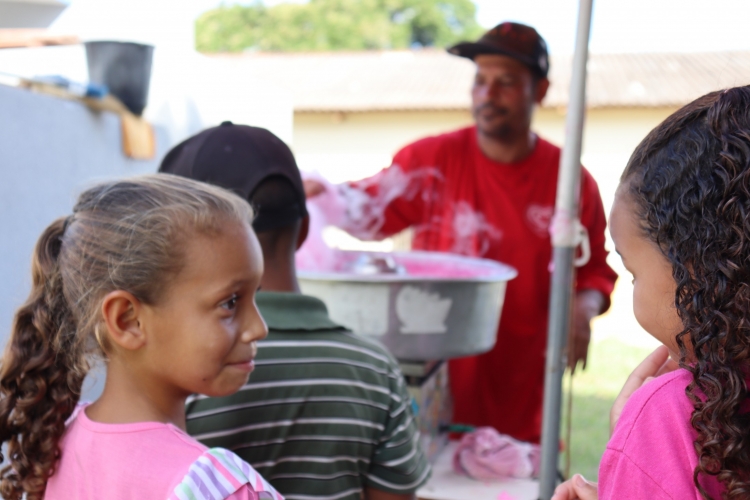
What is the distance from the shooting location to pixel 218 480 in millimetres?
850

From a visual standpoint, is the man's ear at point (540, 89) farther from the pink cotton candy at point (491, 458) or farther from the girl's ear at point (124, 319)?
the girl's ear at point (124, 319)

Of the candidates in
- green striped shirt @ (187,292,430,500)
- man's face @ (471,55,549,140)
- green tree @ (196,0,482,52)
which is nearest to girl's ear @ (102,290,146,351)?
green striped shirt @ (187,292,430,500)

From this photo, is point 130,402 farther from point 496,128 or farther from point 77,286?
point 496,128

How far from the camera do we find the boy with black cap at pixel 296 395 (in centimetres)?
119

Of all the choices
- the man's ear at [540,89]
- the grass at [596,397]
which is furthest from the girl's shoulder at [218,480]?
the grass at [596,397]

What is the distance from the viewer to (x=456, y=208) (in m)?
2.72

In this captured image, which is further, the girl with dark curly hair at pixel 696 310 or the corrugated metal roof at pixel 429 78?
the corrugated metal roof at pixel 429 78

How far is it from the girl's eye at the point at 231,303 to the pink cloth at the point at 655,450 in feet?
1.80

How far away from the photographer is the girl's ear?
3.13 feet

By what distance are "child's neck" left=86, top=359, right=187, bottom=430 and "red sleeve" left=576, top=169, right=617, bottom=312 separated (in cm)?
197

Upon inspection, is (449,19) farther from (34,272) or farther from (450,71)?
(34,272)

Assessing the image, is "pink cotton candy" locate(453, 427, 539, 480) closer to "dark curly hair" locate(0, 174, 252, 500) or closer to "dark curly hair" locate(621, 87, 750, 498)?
"dark curly hair" locate(0, 174, 252, 500)

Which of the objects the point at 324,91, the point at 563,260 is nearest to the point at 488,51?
the point at 563,260

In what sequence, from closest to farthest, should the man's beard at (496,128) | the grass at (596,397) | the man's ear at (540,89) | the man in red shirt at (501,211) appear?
the man in red shirt at (501,211)
the man's beard at (496,128)
the man's ear at (540,89)
the grass at (596,397)
